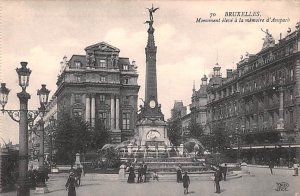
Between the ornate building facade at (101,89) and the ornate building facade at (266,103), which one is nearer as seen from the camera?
the ornate building facade at (266,103)

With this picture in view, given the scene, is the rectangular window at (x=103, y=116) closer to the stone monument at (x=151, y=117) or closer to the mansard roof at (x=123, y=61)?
the mansard roof at (x=123, y=61)

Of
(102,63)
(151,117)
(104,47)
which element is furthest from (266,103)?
(151,117)

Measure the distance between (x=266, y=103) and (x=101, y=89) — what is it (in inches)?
951

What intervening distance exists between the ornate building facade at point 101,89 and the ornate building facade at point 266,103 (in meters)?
14.3

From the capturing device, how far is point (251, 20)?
20922mm

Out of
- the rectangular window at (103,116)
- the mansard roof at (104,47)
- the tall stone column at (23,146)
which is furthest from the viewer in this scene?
the rectangular window at (103,116)

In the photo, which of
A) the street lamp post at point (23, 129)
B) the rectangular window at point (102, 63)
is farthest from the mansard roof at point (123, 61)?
the street lamp post at point (23, 129)

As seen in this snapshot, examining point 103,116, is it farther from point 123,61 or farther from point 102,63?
point 123,61

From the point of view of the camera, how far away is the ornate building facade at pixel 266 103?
51.3 metres

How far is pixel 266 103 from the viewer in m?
61.1

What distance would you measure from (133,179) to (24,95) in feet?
43.5

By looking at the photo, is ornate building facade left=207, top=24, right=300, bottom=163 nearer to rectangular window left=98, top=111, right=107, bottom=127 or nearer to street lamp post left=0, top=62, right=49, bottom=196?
rectangular window left=98, top=111, right=107, bottom=127

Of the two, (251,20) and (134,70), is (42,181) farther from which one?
(134,70)

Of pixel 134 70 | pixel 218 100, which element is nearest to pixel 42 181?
pixel 134 70
